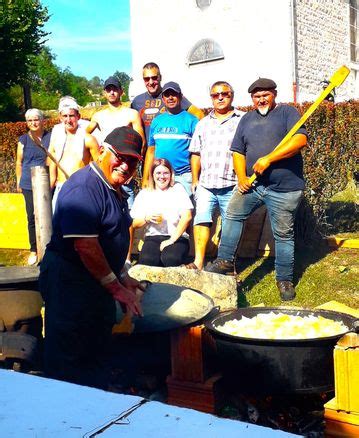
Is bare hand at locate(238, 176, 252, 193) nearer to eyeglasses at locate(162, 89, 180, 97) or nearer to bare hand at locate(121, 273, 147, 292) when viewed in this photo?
eyeglasses at locate(162, 89, 180, 97)

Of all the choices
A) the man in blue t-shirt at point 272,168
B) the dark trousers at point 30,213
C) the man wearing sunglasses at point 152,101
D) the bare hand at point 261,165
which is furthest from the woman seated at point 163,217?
the dark trousers at point 30,213

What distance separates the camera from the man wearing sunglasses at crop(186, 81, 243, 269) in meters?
6.36

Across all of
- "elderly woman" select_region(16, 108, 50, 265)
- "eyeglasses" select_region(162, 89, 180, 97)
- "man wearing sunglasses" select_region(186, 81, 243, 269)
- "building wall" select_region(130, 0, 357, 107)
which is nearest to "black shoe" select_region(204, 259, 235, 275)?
"man wearing sunglasses" select_region(186, 81, 243, 269)

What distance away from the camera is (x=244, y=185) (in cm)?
604

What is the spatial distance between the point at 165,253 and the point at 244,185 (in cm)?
104

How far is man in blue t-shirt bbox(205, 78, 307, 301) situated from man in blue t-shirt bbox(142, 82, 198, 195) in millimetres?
793

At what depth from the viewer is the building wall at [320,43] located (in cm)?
1873

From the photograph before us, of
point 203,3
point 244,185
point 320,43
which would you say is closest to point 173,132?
point 244,185

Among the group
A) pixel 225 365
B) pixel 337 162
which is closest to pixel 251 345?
pixel 225 365

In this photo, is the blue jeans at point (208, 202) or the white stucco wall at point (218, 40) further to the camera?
the white stucco wall at point (218, 40)

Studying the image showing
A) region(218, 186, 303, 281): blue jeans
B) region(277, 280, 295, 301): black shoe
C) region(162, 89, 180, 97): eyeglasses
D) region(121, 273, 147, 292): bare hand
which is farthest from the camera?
region(162, 89, 180, 97): eyeglasses

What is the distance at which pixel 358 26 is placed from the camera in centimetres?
2281

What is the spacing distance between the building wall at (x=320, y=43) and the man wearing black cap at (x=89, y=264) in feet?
51.2

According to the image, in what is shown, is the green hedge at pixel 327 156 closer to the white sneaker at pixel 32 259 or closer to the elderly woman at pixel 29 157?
the elderly woman at pixel 29 157
